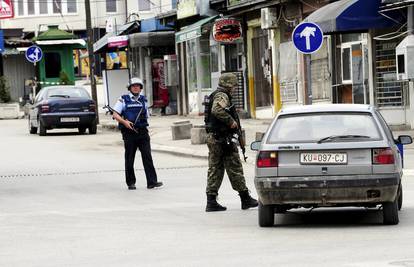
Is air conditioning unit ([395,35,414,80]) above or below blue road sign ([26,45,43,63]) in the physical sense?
below

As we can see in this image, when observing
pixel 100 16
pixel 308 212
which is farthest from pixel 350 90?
pixel 100 16

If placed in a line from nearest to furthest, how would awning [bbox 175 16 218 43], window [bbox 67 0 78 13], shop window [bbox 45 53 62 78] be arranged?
1. awning [bbox 175 16 218 43]
2. shop window [bbox 45 53 62 78]
3. window [bbox 67 0 78 13]

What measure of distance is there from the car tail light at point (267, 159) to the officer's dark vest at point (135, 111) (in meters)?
5.97

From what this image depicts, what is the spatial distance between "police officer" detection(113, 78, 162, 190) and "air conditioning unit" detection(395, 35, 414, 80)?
330 inches

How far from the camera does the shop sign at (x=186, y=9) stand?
134 feet

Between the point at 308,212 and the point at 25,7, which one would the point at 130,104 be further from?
the point at 25,7

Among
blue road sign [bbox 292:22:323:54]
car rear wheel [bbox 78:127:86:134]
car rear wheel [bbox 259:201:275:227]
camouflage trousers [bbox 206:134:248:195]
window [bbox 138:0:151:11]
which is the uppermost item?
window [bbox 138:0:151:11]

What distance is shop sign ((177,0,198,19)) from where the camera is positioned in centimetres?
4078

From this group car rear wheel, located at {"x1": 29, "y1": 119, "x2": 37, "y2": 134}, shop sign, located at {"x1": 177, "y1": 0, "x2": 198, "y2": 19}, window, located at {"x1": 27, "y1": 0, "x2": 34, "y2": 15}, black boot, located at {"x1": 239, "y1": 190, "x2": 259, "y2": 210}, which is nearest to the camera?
black boot, located at {"x1": 239, "y1": 190, "x2": 259, "y2": 210}

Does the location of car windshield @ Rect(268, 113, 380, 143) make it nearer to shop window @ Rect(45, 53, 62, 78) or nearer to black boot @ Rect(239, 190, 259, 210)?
black boot @ Rect(239, 190, 259, 210)

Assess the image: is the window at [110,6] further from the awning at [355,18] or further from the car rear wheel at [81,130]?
the awning at [355,18]

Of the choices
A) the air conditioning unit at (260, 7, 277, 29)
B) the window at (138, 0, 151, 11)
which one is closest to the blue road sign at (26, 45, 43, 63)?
the air conditioning unit at (260, 7, 277, 29)

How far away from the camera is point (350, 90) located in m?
30.3

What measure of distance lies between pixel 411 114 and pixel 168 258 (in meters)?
17.7
